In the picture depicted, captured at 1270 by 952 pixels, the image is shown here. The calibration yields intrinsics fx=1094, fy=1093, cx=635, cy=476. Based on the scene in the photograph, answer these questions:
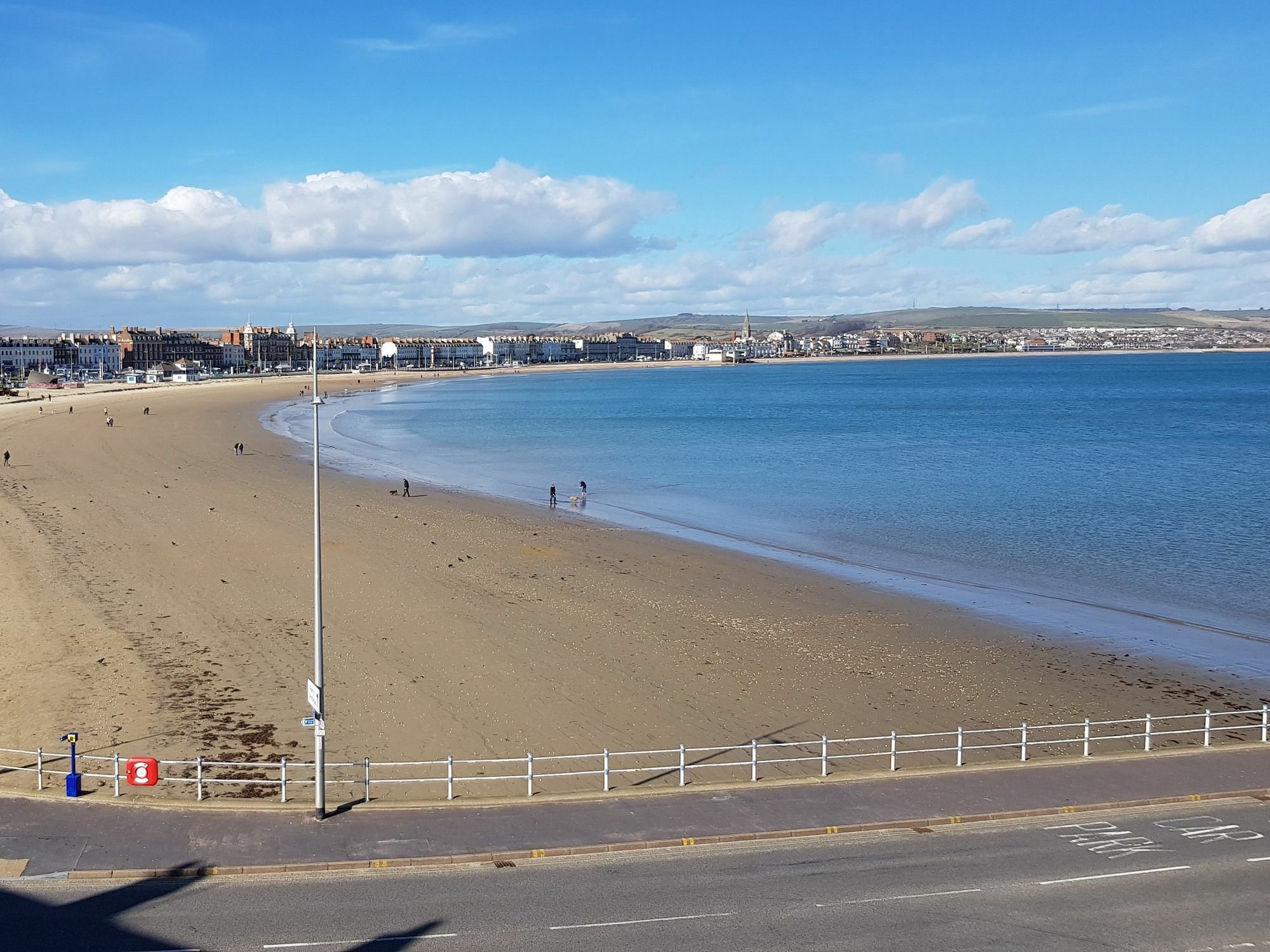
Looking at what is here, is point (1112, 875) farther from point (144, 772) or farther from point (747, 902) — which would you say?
point (144, 772)

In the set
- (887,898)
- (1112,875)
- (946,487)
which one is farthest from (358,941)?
(946,487)

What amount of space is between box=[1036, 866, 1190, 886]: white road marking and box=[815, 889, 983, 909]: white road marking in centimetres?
90

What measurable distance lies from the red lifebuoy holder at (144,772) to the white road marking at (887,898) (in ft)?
31.8

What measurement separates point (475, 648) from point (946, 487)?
125ft

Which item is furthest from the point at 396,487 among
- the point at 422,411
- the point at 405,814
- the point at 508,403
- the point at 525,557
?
the point at 508,403

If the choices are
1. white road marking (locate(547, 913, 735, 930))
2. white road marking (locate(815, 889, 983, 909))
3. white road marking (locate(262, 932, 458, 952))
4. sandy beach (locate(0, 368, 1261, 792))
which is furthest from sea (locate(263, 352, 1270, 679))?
white road marking (locate(262, 932, 458, 952))

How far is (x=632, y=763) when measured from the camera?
18.7 meters

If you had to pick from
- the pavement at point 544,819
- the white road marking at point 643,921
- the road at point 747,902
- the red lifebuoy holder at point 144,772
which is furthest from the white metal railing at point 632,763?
the white road marking at point 643,921

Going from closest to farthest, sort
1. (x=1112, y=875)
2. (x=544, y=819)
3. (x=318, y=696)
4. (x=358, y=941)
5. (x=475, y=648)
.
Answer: (x=358, y=941) < (x=1112, y=875) < (x=544, y=819) < (x=318, y=696) < (x=475, y=648)

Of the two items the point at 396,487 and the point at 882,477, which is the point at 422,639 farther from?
the point at 882,477

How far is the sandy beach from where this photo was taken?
20516mm

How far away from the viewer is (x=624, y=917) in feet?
40.9

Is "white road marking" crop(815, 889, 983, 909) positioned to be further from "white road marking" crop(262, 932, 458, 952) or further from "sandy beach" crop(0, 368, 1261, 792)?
"sandy beach" crop(0, 368, 1261, 792)

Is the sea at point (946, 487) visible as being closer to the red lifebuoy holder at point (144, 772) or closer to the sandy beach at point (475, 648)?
the sandy beach at point (475, 648)
